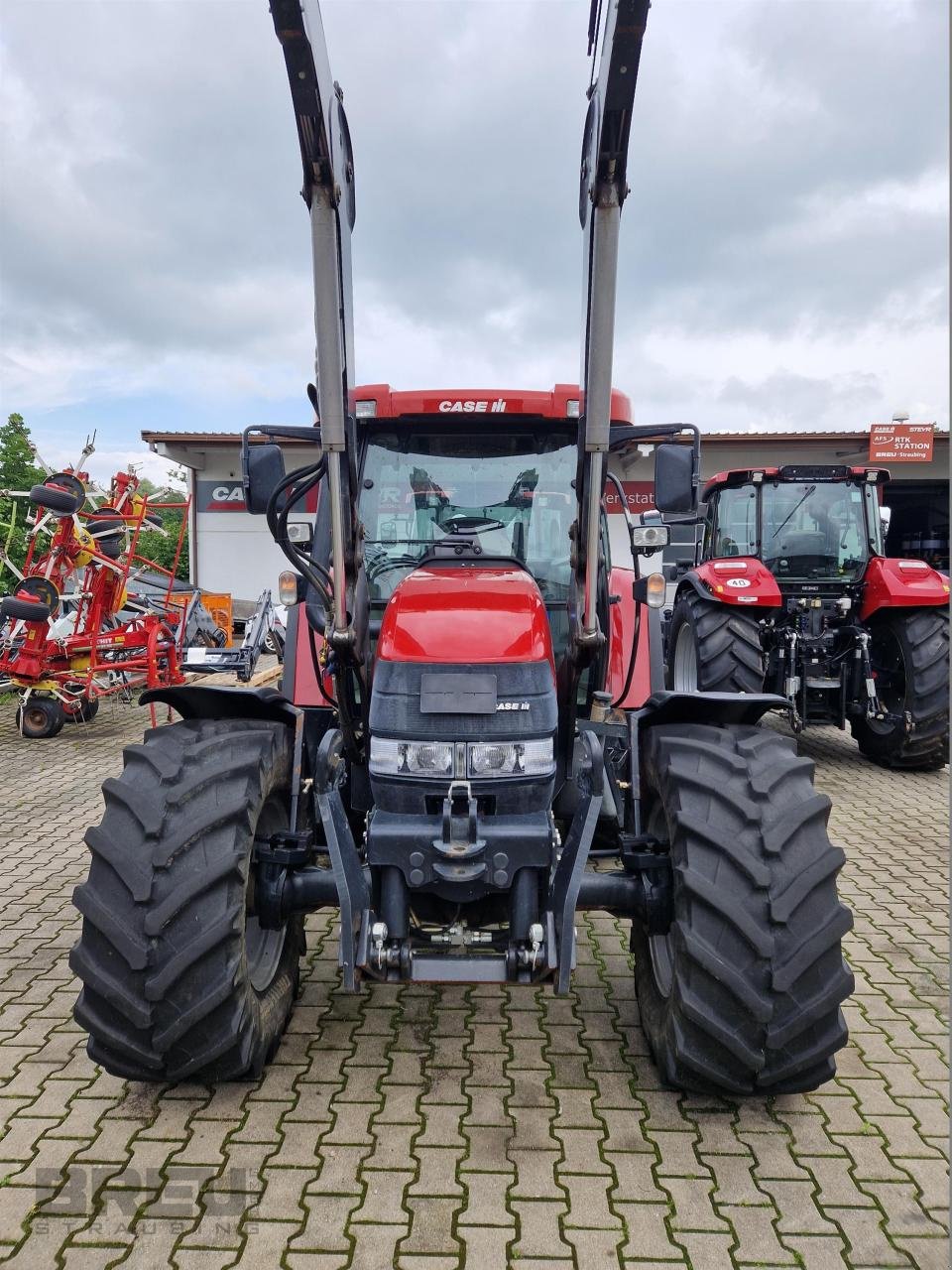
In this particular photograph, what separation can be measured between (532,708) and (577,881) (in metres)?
0.51

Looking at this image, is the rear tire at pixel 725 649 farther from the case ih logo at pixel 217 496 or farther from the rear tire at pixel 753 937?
the case ih logo at pixel 217 496

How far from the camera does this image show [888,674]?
273 inches

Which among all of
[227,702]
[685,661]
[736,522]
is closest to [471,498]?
[227,702]

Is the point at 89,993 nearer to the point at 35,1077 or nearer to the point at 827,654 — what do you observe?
the point at 35,1077

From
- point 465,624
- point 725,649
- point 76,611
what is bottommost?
point 725,649

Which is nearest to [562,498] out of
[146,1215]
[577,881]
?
[577,881]

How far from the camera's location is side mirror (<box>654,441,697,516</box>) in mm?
3467

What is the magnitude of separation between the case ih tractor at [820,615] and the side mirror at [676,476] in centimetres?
309

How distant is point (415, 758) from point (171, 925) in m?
0.78

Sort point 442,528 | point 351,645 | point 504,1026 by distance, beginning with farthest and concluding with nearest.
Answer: point 442,528 → point 504,1026 → point 351,645

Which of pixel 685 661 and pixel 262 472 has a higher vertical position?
pixel 262 472

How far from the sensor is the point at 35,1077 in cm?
284

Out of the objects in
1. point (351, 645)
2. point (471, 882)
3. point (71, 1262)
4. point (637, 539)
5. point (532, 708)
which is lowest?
point (71, 1262)

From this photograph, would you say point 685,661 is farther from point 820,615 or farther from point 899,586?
point 899,586
